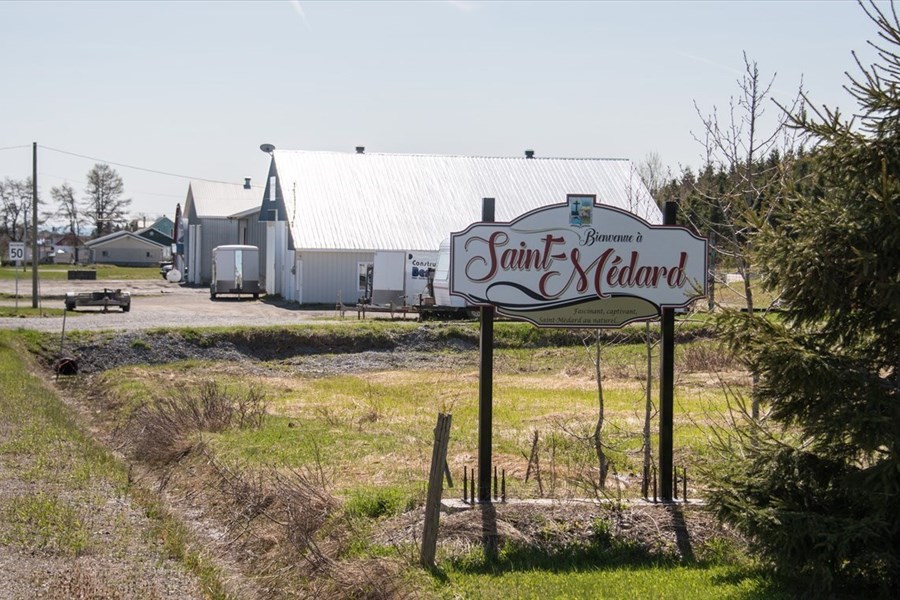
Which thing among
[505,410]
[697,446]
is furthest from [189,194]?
[697,446]

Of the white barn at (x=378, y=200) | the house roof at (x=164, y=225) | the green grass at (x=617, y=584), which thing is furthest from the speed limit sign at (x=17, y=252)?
the house roof at (x=164, y=225)

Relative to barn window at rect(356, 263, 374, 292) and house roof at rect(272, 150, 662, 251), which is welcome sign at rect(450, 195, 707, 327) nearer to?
house roof at rect(272, 150, 662, 251)

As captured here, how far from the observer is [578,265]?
10258 mm

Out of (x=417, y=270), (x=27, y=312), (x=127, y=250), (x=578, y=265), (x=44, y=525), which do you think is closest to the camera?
(x=578, y=265)

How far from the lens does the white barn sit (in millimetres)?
47125

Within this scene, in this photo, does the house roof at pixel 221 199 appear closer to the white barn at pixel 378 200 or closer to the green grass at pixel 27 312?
the white barn at pixel 378 200

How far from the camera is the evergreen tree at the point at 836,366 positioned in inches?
269

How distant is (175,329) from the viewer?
31.4m

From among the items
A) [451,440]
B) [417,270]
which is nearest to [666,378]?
[451,440]

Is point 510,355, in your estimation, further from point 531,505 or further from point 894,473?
point 894,473

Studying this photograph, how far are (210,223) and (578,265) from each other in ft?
210

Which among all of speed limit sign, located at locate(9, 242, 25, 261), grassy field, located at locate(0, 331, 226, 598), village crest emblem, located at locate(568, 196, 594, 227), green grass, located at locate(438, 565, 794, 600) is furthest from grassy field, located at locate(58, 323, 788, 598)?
speed limit sign, located at locate(9, 242, 25, 261)

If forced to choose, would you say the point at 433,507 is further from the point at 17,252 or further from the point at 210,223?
the point at 210,223

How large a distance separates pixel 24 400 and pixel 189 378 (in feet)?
17.8
